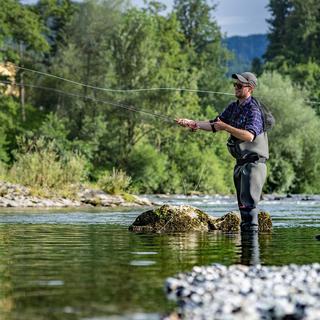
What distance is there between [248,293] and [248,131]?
219 inches

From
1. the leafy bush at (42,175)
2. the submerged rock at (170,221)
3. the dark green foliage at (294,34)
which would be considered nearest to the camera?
the submerged rock at (170,221)

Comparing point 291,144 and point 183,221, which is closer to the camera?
point 183,221

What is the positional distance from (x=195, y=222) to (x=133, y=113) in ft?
131

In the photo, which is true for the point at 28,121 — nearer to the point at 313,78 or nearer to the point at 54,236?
the point at 313,78

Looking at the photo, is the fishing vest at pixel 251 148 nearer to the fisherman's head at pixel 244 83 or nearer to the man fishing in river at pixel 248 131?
the man fishing in river at pixel 248 131

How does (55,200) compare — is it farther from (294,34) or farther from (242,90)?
(294,34)

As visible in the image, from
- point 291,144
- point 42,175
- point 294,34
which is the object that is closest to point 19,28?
point 291,144

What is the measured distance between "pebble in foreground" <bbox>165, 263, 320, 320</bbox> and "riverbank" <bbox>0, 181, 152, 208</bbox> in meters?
18.8

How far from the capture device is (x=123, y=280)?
23.3 feet

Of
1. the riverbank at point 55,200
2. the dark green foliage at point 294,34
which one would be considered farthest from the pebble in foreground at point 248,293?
the dark green foliage at point 294,34

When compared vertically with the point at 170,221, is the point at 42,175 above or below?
above

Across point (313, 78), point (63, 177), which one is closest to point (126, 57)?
point (63, 177)

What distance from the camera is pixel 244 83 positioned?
11656 mm

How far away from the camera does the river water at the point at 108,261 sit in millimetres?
5812
